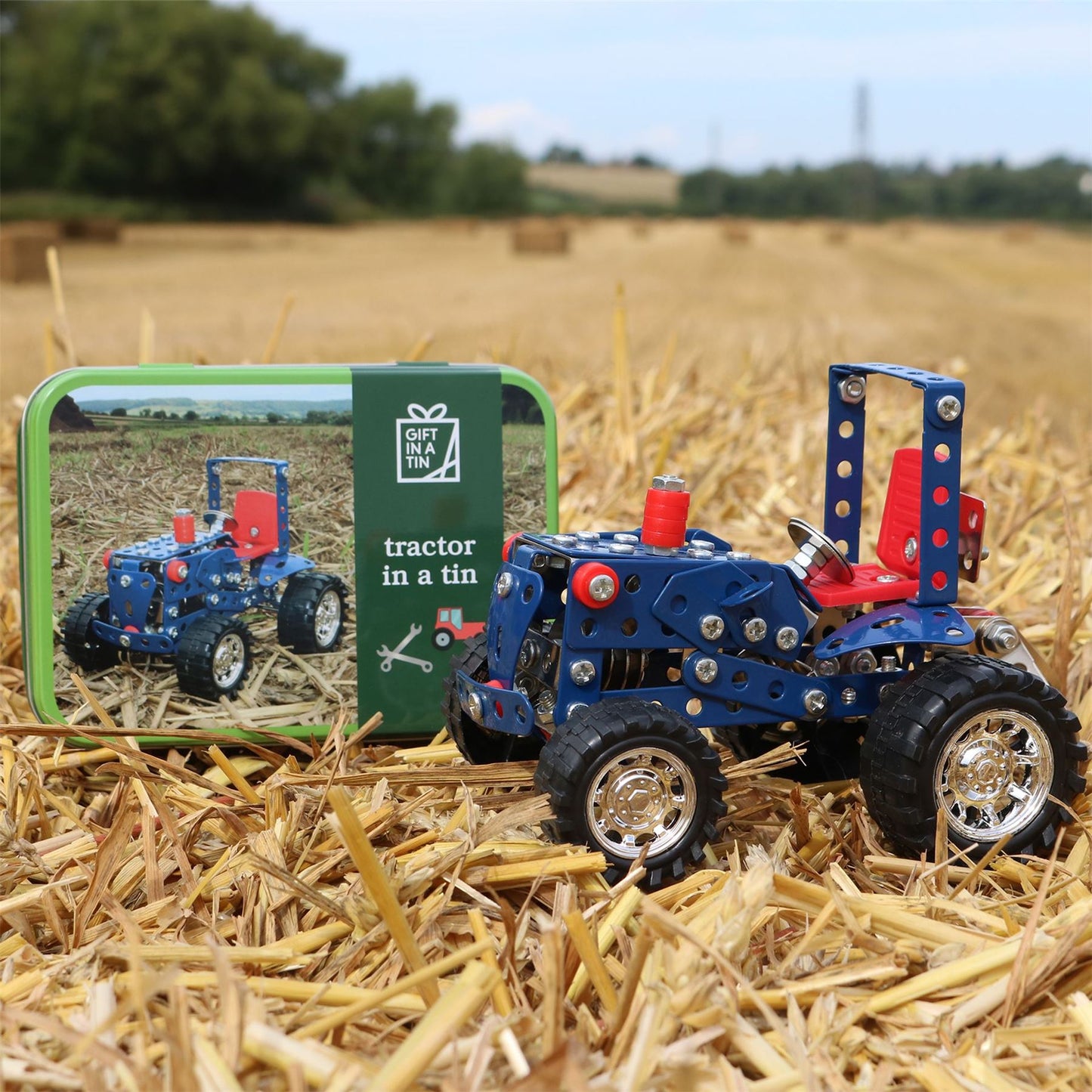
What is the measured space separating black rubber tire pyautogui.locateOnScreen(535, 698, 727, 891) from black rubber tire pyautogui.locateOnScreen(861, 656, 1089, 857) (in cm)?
36

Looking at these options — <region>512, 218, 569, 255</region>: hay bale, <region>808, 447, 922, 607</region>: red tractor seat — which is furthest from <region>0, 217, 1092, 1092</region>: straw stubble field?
<region>512, 218, 569, 255</region>: hay bale

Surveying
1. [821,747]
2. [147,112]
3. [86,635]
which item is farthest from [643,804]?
[147,112]

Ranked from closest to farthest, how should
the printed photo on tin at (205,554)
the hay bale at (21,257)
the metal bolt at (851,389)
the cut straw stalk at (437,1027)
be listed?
the cut straw stalk at (437,1027), the metal bolt at (851,389), the printed photo on tin at (205,554), the hay bale at (21,257)

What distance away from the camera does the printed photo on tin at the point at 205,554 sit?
331 cm

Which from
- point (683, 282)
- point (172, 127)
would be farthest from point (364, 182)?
point (683, 282)

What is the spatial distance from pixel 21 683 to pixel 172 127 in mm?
52054

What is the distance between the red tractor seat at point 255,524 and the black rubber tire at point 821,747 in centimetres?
133

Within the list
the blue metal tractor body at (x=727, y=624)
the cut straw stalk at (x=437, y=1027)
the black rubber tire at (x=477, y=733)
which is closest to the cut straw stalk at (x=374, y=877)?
the cut straw stalk at (x=437, y=1027)

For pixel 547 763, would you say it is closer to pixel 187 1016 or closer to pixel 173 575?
pixel 187 1016

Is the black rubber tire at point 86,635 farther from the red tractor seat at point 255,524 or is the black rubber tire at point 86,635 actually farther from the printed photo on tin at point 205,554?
the red tractor seat at point 255,524

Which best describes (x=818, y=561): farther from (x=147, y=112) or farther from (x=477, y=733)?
(x=147, y=112)

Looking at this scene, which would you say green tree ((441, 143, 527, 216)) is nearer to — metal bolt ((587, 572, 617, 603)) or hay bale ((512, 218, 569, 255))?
hay bale ((512, 218, 569, 255))

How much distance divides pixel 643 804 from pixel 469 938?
447 millimetres

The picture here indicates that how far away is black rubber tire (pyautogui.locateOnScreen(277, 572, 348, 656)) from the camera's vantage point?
135 inches
